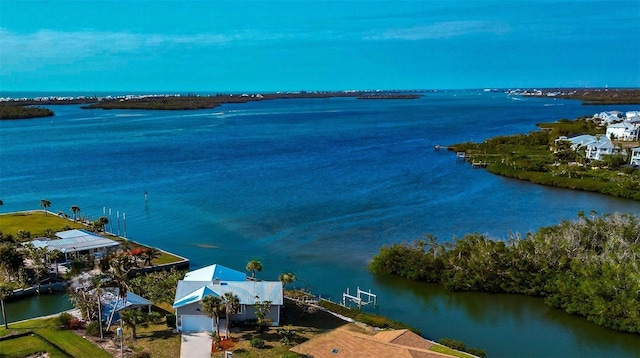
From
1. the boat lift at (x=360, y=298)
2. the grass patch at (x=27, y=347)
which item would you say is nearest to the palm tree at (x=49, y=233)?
the grass patch at (x=27, y=347)

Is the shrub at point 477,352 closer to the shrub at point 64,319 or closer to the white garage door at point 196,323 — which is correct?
the white garage door at point 196,323

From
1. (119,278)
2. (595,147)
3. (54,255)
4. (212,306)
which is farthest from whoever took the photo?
(595,147)

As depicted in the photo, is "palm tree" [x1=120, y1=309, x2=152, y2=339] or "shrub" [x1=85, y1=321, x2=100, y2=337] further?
"shrub" [x1=85, y1=321, x2=100, y2=337]

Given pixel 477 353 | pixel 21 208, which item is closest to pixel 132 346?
pixel 477 353

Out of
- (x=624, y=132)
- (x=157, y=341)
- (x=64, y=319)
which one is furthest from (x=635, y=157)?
(x=64, y=319)

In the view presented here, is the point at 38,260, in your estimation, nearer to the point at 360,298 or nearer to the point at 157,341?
the point at 157,341

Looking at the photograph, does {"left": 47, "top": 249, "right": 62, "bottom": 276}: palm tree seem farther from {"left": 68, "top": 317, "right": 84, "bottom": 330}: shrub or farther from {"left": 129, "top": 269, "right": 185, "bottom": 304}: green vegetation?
{"left": 68, "top": 317, "right": 84, "bottom": 330}: shrub

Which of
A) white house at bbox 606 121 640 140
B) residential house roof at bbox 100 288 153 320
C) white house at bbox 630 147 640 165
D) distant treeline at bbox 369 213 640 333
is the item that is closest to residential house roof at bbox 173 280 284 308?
residential house roof at bbox 100 288 153 320

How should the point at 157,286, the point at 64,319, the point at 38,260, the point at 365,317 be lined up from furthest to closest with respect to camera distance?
the point at 38,260 → the point at 157,286 → the point at 365,317 → the point at 64,319
